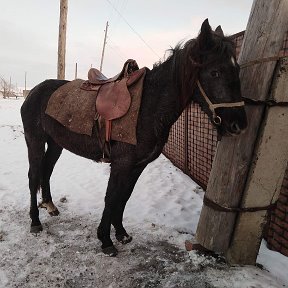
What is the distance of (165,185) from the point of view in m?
5.17

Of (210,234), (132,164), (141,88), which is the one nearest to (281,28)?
(141,88)

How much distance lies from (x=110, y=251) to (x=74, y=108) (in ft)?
5.40

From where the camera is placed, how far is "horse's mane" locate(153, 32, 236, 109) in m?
2.22

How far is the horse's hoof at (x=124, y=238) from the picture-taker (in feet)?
10.5

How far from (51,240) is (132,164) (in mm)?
1408

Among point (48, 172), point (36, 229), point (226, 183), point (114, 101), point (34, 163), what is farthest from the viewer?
point (48, 172)

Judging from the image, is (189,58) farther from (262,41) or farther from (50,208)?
(50,208)

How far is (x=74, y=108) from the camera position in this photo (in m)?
3.16

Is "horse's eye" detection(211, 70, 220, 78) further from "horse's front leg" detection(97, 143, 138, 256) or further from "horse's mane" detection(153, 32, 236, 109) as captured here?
"horse's front leg" detection(97, 143, 138, 256)

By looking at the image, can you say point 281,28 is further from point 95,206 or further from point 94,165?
point 94,165

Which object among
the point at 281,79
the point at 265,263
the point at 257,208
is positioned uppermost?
the point at 281,79

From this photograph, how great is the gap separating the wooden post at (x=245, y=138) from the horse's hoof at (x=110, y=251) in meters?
0.91

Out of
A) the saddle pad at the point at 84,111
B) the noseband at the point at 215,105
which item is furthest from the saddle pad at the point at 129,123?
the noseband at the point at 215,105

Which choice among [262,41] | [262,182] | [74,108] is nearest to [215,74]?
[262,41]
